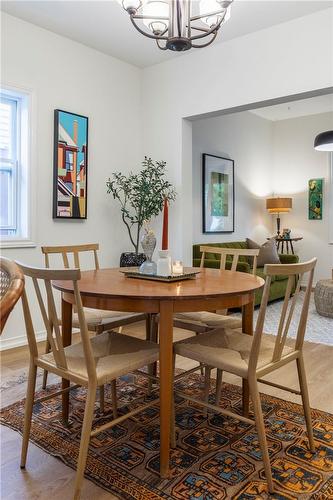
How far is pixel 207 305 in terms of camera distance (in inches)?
65.4

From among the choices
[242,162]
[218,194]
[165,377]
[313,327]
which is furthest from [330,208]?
A: [165,377]

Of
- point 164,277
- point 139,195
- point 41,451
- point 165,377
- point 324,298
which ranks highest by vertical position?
point 139,195

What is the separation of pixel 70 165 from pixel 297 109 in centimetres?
431

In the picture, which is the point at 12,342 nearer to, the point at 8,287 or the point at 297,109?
the point at 8,287

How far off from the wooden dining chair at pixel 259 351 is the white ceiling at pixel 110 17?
8.12 ft

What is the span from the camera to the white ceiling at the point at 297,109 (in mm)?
5920

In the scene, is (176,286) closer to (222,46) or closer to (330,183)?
(222,46)

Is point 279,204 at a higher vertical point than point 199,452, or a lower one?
higher

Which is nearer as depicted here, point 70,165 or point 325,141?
point 70,165

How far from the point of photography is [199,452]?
179cm

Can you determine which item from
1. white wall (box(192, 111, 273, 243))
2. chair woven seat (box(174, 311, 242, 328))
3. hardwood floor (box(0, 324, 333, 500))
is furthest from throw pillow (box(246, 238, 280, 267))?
chair woven seat (box(174, 311, 242, 328))

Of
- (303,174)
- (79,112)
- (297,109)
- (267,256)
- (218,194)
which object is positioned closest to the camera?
(79,112)

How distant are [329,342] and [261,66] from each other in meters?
2.57

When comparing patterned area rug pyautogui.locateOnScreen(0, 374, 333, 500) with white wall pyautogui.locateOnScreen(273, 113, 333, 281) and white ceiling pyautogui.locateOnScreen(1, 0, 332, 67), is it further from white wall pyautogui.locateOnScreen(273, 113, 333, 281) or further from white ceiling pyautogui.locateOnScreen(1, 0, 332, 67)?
white wall pyautogui.locateOnScreen(273, 113, 333, 281)
